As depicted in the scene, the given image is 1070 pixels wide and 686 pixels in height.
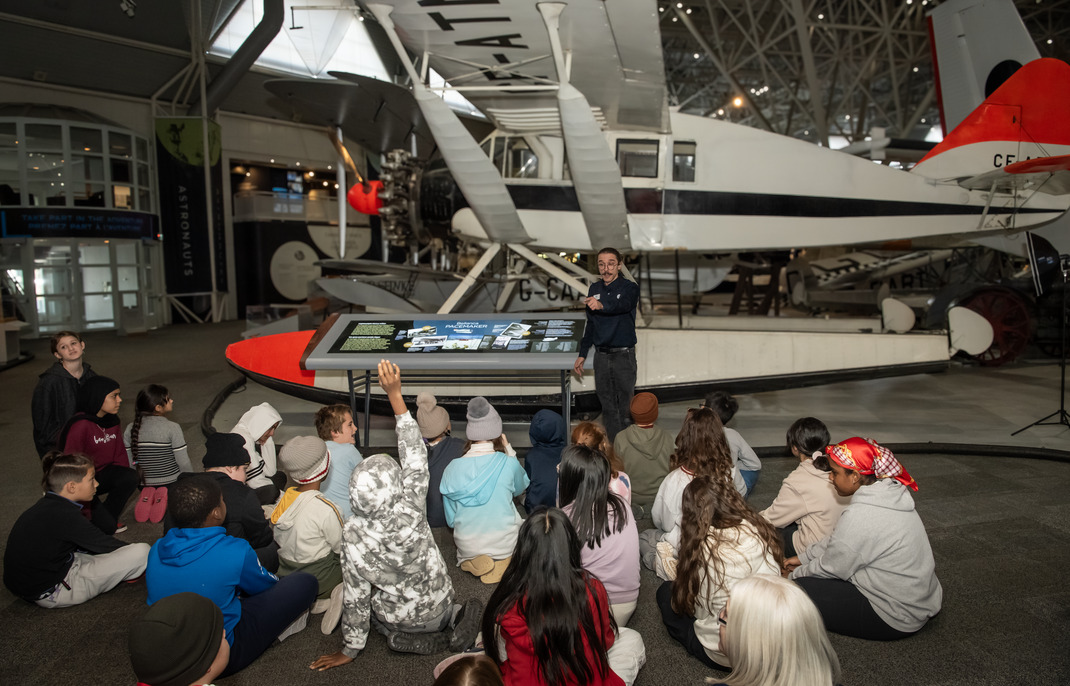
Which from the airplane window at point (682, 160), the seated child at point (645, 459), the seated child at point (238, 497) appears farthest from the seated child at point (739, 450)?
the airplane window at point (682, 160)

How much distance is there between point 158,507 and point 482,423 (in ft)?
8.44

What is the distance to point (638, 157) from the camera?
775 cm

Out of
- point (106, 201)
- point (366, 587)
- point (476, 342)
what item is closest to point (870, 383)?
point (476, 342)

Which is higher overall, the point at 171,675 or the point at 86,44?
the point at 86,44

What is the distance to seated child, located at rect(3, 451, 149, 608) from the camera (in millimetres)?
3223

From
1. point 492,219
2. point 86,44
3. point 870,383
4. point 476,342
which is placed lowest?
point 870,383

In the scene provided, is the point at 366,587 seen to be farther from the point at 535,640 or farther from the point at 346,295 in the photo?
the point at 346,295

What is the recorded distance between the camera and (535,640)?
204 cm

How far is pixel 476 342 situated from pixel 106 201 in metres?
15.8

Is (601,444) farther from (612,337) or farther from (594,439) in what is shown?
(612,337)

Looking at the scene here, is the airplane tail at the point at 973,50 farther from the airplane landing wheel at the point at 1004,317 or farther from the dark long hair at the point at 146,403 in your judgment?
the dark long hair at the point at 146,403

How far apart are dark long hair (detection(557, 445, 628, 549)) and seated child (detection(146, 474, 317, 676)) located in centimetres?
139

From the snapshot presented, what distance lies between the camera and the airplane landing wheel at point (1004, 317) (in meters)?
9.78

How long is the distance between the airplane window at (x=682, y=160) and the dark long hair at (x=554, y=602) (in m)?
6.28
